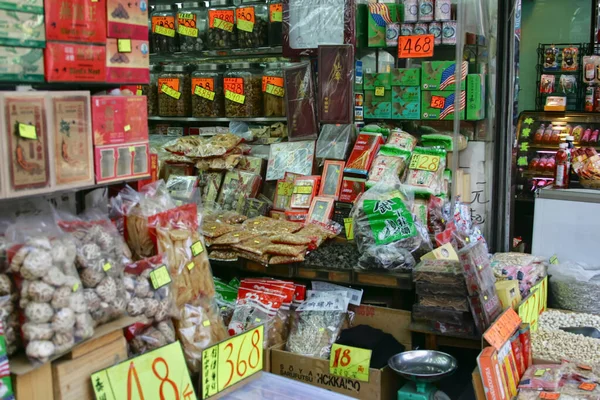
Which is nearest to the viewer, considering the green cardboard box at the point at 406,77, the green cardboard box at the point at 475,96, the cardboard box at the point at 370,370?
the cardboard box at the point at 370,370

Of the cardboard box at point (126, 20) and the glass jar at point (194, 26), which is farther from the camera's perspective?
the glass jar at point (194, 26)

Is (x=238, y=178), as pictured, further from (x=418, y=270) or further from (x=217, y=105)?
(x=418, y=270)

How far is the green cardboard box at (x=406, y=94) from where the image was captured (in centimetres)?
501

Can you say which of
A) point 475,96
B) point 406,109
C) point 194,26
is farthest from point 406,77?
point 194,26

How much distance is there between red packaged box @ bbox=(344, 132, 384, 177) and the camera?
14.6 ft

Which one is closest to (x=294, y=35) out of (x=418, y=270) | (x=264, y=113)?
(x=264, y=113)

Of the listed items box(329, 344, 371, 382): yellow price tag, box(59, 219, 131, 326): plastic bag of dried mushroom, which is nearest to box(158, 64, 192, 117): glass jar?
box(329, 344, 371, 382): yellow price tag

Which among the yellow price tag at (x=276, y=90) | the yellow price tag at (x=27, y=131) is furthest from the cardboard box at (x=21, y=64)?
the yellow price tag at (x=276, y=90)

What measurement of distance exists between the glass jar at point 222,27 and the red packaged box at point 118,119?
3.02m

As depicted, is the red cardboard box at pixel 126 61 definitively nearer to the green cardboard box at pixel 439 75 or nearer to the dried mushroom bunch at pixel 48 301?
the dried mushroom bunch at pixel 48 301

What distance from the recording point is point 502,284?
3531 mm

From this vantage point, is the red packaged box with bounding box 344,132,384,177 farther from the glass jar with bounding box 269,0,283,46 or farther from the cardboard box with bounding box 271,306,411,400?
the glass jar with bounding box 269,0,283,46

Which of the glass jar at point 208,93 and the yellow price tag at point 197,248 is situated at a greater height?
the glass jar at point 208,93

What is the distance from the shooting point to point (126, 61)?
2.50 meters
